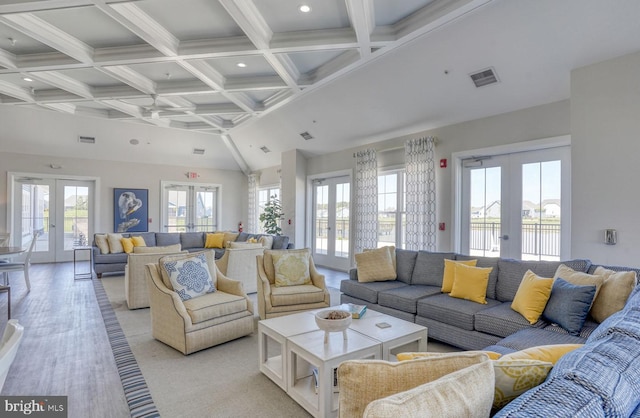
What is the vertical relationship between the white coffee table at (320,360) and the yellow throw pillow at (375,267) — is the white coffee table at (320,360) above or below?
below

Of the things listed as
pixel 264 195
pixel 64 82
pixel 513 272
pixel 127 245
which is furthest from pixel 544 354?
pixel 264 195

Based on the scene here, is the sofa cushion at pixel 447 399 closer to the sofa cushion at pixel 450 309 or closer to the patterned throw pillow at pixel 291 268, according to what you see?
the sofa cushion at pixel 450 309

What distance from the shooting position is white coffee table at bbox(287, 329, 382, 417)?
2.04 m

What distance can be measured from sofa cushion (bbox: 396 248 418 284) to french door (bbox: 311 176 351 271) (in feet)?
9.28

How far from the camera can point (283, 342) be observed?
7.88 feet

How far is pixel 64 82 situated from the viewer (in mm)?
5496

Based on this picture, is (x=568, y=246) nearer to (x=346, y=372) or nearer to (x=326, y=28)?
(x=326, y=28)

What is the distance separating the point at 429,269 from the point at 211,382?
2574 millimetres

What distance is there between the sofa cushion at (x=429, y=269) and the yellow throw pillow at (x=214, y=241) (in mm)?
5244

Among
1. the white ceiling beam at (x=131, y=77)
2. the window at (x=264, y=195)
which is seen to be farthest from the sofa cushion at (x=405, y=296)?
the window at (x=264, y=195)

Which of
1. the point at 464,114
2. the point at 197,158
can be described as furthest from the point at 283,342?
the point at 197,158

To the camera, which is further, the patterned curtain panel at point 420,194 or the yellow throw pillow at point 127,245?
the yellow throw pillow at point 127,245

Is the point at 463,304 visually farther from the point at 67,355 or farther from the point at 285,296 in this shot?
the point at 67,355

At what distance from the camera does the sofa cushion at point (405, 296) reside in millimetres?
3412
